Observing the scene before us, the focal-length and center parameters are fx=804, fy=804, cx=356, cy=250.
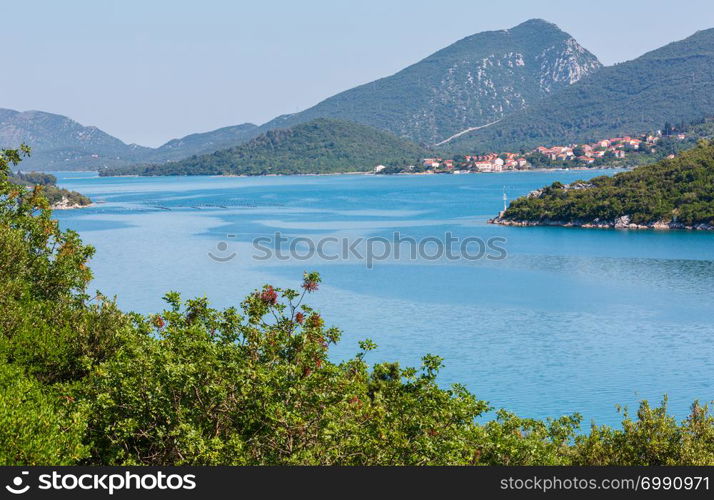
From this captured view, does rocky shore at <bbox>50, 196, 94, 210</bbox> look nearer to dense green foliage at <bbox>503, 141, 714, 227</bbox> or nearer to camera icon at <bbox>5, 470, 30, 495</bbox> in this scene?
dense green foliage at <bbox>503, 141, 714, 227</bbox>

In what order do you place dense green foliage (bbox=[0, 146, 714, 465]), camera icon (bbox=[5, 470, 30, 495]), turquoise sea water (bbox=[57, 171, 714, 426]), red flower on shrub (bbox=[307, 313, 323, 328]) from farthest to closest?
turquoise sea water (bbox=[57, 171, 714, 426])
red flower on shrub (bbox=[307, 313, 323, 328])
dense green foliage (bbox=[0, 146, 714, 465])
camera icon (bbox=[5, 470, 30, 495])

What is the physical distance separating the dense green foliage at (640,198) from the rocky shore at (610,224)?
0.70ft

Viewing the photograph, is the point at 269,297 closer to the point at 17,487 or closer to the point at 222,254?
the point at 17,487

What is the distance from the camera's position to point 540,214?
227 ft

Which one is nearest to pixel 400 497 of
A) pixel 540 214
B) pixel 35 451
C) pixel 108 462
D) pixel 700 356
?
pixel 35 451

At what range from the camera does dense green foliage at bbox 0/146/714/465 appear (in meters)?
8.73

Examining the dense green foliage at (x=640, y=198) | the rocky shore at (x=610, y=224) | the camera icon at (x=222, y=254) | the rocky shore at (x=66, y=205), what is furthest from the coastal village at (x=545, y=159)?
the camera icon at (x=222, y=254)

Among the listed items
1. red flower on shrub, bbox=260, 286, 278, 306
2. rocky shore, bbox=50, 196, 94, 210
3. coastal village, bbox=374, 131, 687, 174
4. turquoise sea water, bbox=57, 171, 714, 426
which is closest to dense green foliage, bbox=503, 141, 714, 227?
turquoise sea water, bbox=57, 171, 714, 426

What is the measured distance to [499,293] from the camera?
3862 cm

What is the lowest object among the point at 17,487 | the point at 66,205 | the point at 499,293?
the point at 499,293

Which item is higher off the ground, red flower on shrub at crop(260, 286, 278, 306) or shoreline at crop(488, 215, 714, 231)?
red flower on shrub at crop(260, 286, 278, 306)

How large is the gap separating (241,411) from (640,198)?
2508 inches

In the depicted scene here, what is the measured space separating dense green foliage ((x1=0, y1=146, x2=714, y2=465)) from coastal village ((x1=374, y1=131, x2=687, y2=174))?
15572cm

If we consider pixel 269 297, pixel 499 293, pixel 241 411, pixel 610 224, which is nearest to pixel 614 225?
pixel 610 224
